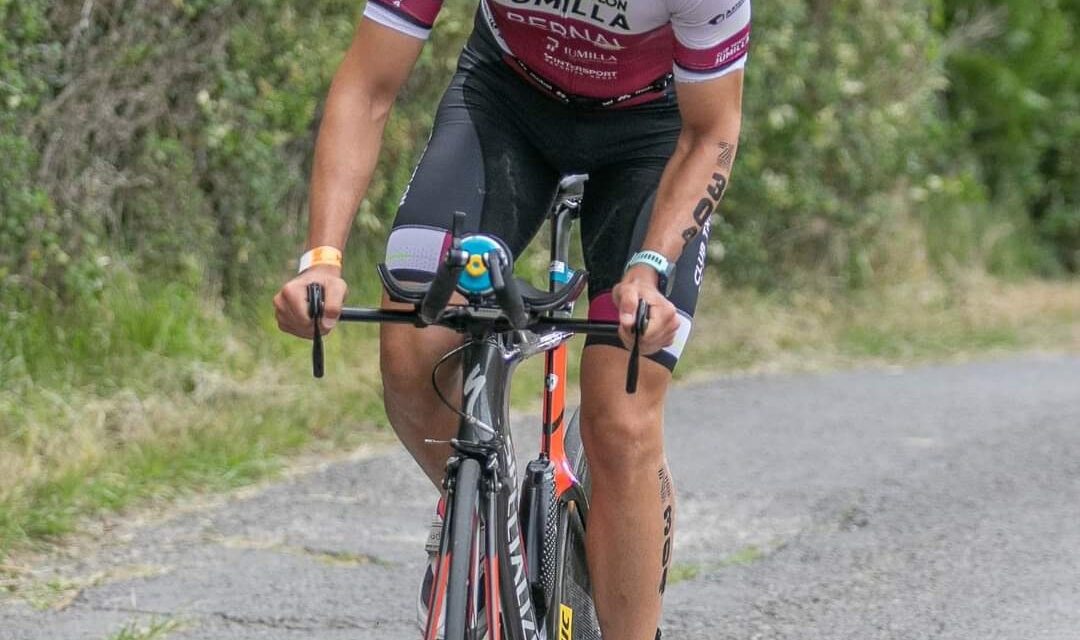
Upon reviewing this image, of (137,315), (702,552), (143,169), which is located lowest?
(702,552)

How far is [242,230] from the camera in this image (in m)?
7.32

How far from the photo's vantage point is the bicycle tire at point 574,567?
3.60 meters

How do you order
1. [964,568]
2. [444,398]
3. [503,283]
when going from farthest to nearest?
[964,568]
[444,398]
[503,283]

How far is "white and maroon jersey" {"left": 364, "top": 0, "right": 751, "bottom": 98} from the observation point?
11.3 ft

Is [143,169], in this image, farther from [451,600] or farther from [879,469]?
[451,600]

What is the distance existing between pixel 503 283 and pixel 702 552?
293 centimetres

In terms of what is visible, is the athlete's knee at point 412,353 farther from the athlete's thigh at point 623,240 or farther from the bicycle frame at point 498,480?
the athlete's thigh at point 623,240

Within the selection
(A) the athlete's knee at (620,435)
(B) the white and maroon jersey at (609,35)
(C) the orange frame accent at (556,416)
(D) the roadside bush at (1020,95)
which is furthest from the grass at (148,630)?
(D) the roadside bush at (1020,95)

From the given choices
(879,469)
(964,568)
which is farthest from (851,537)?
(879,469)

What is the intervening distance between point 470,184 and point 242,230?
3.86m

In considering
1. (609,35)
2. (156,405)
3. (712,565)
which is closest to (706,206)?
(609,35)

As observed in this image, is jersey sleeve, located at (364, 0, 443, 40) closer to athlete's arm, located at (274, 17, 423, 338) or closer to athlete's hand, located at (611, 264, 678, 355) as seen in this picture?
athlete's arm, located at (274, 17, 423, 338)

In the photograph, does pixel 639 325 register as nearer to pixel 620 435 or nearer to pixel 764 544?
pixel 620 435

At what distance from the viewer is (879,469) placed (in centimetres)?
680
